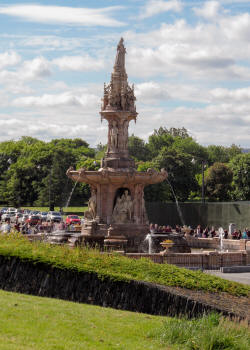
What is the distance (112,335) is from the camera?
10078mm

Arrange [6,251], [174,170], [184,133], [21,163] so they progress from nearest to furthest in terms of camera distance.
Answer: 1. [6,251]
2. [174,170]
3. [21,163]
4. [184,133]

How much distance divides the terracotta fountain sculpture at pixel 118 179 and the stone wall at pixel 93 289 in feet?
65.9

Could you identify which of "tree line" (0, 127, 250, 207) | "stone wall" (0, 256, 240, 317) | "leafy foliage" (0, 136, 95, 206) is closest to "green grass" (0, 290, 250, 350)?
"stone wall" (0, 256, 240, 317)

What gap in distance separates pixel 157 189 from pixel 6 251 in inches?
2365

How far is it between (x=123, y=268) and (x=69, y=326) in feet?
10.5

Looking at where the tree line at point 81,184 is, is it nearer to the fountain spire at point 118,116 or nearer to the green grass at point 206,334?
the fountain spire at point 118,116

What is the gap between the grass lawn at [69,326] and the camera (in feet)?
30.3

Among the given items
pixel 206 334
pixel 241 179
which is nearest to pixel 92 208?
pixel 206 334

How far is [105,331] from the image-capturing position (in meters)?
10.2


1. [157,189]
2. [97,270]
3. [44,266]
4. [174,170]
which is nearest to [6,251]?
[44,266]

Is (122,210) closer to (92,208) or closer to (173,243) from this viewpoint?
(92,208)

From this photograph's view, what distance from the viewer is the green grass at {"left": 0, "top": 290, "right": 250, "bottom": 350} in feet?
30.6

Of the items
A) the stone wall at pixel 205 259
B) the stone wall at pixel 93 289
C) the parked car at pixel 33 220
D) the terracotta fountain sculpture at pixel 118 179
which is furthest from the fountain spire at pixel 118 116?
the stone wall at pixel 93 289

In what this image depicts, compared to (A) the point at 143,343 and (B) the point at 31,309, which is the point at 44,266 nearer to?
(B) the point at 31,309
